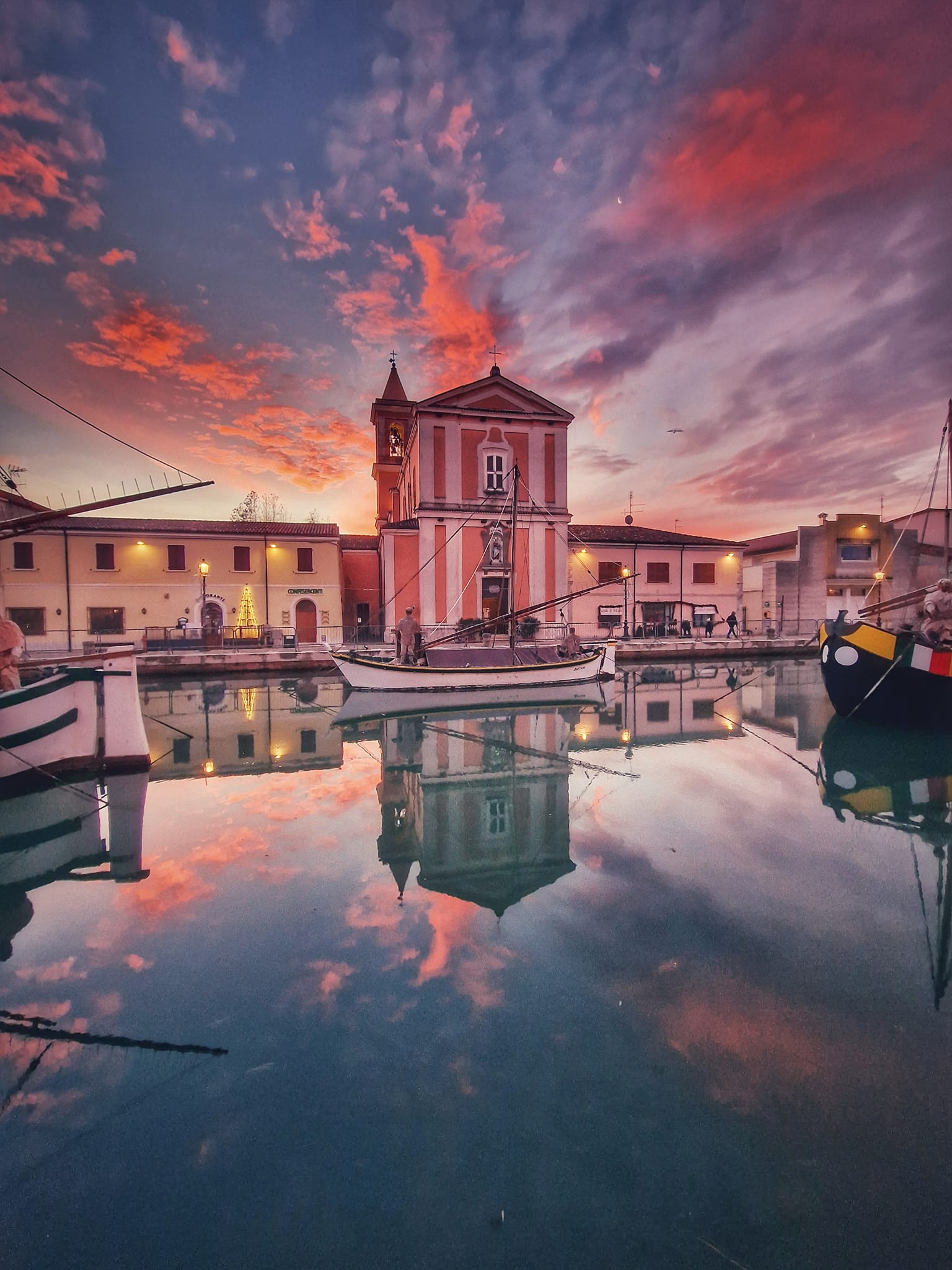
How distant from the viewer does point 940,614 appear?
10.2 m

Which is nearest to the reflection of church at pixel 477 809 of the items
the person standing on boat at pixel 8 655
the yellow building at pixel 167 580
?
the person standing on boat at pixel 8 655

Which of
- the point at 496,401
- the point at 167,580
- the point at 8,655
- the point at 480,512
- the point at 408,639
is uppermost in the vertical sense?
the point at 496,401

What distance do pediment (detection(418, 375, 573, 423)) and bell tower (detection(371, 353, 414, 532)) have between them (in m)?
11.9

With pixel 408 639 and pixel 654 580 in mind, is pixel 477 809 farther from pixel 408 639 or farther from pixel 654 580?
pixel 654 580

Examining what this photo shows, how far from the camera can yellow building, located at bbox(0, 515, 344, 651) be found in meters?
25.8

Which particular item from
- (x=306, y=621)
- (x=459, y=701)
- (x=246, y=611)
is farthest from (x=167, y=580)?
(x=459, y=701)

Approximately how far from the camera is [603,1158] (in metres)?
2.17

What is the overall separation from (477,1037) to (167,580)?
97.6 ft

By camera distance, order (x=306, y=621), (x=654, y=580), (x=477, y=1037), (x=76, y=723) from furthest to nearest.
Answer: (x=654, y=580) < (x=306, y=621) < (x=76, y=723) < (x=477, y=1037)

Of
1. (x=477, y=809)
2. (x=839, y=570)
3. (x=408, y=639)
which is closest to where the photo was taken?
(x=477, y=809)

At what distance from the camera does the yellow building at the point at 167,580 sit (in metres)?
25.8

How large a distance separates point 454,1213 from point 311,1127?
0.75 meters

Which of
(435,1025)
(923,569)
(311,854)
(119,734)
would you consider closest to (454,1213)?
(435,1025)

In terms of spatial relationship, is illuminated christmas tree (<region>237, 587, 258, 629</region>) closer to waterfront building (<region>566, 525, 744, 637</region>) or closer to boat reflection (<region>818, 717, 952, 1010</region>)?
waterfront building (<region>566, 525, 744, 637</region>)
